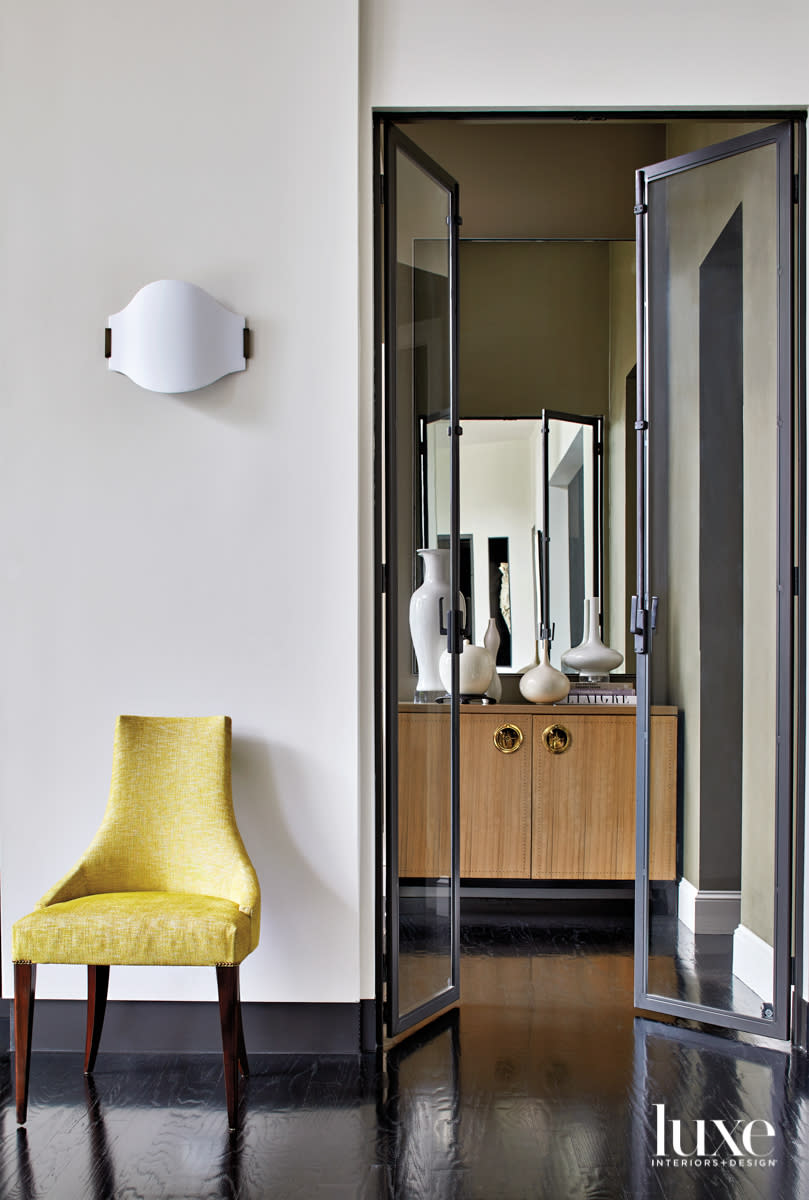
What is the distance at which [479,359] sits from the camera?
14.3 feet

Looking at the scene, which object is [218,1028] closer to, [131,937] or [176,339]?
[131,937]

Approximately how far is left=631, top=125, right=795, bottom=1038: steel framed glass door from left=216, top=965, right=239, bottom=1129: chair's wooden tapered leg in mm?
1289

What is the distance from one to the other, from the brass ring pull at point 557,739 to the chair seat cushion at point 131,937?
188cm

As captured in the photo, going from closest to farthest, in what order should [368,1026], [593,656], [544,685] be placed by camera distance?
[368,1026], [544,685], [593,656]

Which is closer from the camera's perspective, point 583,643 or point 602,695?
point 602,695

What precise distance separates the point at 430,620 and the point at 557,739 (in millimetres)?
1228

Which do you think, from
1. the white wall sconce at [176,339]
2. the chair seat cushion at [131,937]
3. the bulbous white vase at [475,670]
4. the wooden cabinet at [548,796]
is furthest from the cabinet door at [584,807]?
the white wall sconce at [176,339]

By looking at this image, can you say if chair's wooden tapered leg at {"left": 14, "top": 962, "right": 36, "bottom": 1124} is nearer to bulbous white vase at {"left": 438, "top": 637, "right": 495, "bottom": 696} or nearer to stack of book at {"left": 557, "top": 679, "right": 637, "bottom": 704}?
bulbous white vase at {"left": 438, "top": 637, "right": 495, "bottom": 696}

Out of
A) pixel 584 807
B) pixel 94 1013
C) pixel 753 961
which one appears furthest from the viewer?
pixel 584 807

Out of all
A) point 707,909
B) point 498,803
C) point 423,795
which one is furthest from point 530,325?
point 707,909

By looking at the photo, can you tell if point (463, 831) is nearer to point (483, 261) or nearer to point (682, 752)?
→ point (682, 752)

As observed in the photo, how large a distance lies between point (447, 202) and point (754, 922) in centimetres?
236

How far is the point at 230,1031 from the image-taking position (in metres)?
2.21

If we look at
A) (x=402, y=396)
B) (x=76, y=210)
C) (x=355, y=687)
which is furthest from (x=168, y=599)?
(x=76, y=210)
